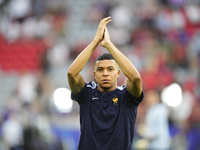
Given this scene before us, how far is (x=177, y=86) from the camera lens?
8594 mm

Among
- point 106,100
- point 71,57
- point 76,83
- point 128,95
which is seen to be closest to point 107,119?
point 106,100

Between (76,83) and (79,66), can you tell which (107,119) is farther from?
(79,66)

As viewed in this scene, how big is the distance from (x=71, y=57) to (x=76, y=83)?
7.47 meters

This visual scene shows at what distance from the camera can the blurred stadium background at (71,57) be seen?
709 cm

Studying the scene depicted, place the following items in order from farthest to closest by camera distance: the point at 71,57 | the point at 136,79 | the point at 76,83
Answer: the point at 71,57, the point at 76,83, the point at 136,79

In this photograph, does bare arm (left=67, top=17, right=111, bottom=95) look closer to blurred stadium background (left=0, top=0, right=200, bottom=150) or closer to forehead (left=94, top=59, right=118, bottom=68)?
forehead (left=94, top=59, right=118, bottom=68)

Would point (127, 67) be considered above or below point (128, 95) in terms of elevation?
above

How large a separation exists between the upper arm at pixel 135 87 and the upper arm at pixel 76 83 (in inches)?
19.2

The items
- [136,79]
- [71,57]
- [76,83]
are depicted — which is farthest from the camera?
[71,57]

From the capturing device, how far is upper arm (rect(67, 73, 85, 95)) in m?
2.82

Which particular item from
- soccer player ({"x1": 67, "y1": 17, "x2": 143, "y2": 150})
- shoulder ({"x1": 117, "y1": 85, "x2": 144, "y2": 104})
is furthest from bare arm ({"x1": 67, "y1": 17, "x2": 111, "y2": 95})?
shoulder ({"x1": 117, "y1": 85, "x2": 144, "y2": 104})

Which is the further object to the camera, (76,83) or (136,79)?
(76,83)

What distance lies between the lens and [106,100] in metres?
2.91

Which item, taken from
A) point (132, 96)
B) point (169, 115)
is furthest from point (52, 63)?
point (132, 96)
